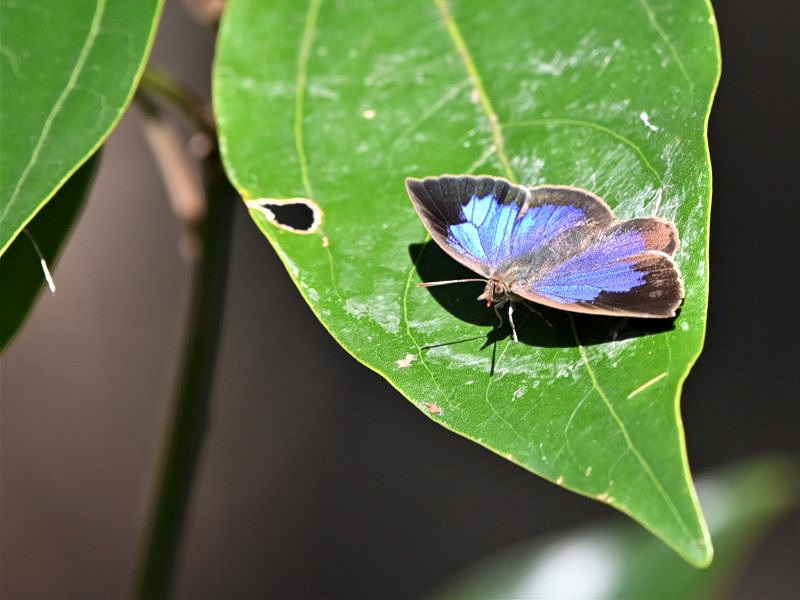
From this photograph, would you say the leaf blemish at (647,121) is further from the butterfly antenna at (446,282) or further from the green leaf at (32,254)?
the green leaf at (32,254)

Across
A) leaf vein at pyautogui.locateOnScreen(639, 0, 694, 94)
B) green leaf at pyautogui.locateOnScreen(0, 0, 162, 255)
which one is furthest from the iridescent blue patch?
green leaf at pyautogui.locateOnScreen(0, 0, 162, 255)

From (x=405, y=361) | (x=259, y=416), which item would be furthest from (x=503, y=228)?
(x=259, y=416)

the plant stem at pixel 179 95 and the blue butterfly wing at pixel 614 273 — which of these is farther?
the plant stem at pixel 179 95

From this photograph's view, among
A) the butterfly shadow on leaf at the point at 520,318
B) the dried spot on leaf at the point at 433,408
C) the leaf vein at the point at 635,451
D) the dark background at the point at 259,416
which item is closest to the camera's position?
the leaf vein at the point at 635,451

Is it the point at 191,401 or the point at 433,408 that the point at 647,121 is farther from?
the point at 191,401

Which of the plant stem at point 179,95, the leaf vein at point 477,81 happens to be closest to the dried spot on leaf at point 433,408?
the leaf vein at point 477,81

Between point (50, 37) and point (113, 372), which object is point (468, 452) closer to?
point (113, 372)
